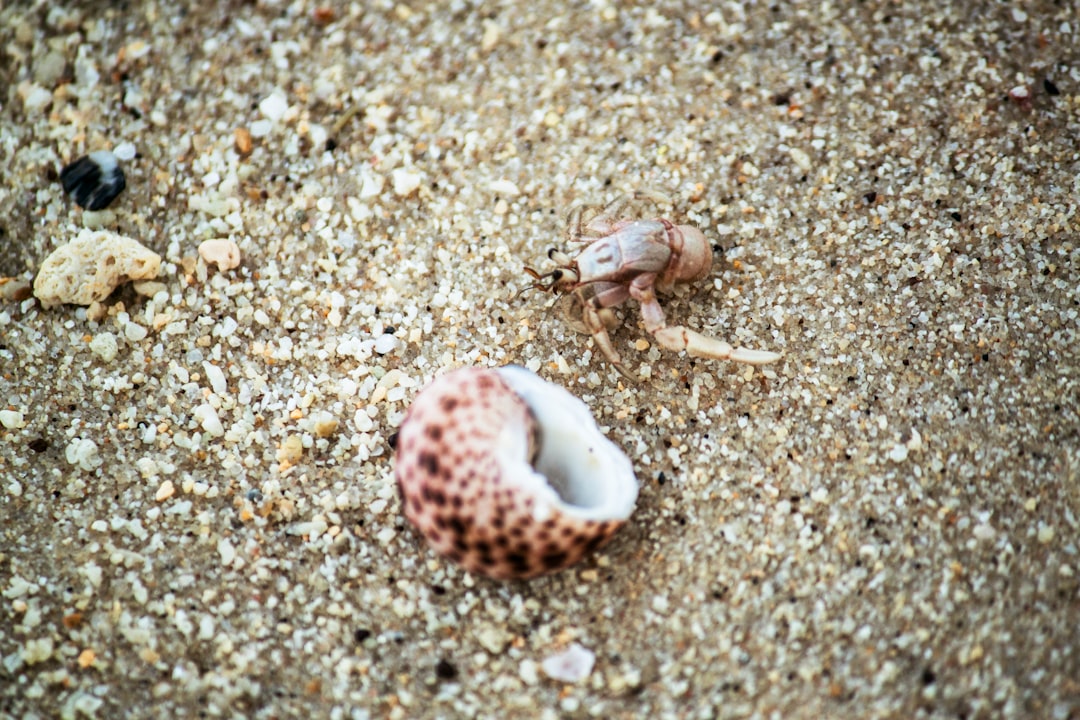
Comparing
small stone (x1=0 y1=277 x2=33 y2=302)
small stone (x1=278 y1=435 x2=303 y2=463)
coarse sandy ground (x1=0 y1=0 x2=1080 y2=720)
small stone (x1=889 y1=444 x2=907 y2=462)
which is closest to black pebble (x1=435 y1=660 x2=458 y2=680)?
coarse sandy ground (x1=0 y1=0 x2=1080 y2=720)

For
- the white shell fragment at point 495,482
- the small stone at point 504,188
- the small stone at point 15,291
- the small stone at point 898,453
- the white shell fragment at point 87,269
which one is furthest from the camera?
the small stone at point 504,188

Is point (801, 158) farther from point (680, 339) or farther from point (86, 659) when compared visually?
point (86, 659)

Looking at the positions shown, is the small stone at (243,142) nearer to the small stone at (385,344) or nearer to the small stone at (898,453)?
the small stone at (385,344)

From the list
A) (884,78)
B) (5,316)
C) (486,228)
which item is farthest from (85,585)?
(884,78)

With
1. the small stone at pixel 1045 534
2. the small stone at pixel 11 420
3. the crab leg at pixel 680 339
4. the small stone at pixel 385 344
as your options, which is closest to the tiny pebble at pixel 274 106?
the small stone at pixel 385 344

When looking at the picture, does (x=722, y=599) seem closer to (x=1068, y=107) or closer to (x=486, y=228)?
(x=486, y=228)

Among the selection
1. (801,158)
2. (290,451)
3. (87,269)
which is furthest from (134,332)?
(801,158)
